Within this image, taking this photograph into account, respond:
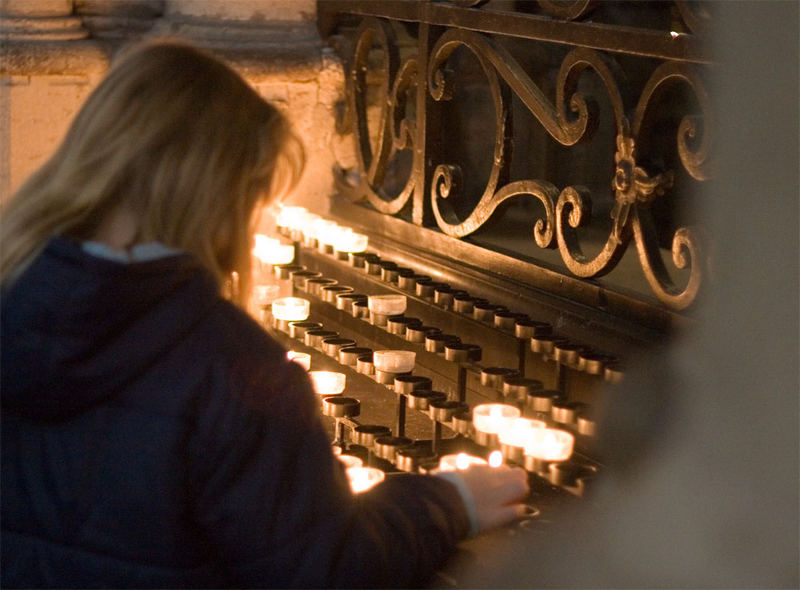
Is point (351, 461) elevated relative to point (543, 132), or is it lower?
lower

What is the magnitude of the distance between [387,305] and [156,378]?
182cm

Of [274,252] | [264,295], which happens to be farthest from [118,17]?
[264,295]

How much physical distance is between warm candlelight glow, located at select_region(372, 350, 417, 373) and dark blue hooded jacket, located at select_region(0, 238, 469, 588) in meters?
1.30

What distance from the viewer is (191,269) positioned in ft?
6.02

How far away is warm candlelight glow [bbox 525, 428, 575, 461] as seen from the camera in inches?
101

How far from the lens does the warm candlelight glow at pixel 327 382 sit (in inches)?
128

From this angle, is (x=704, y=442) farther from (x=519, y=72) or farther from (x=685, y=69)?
(x=519, y=72)

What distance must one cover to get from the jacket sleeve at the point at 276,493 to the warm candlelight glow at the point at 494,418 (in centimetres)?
80

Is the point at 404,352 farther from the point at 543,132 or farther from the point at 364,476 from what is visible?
the point at 543,132

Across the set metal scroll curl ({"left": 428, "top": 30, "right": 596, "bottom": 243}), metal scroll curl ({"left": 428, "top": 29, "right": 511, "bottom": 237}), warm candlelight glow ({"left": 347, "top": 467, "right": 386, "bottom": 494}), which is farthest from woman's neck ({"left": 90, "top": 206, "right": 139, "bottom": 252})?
metal scroll curl ({"left": 428, "top": 29, "right": 511, "bottom": 237})

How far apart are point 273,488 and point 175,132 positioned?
547mm

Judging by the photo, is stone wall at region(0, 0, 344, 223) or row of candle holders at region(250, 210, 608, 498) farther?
stone wall at region(0, 0, 344, 223)

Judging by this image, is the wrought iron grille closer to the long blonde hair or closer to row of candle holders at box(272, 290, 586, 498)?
row of candle holders at box(272, 290, 586, 498)

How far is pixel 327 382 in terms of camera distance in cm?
327
